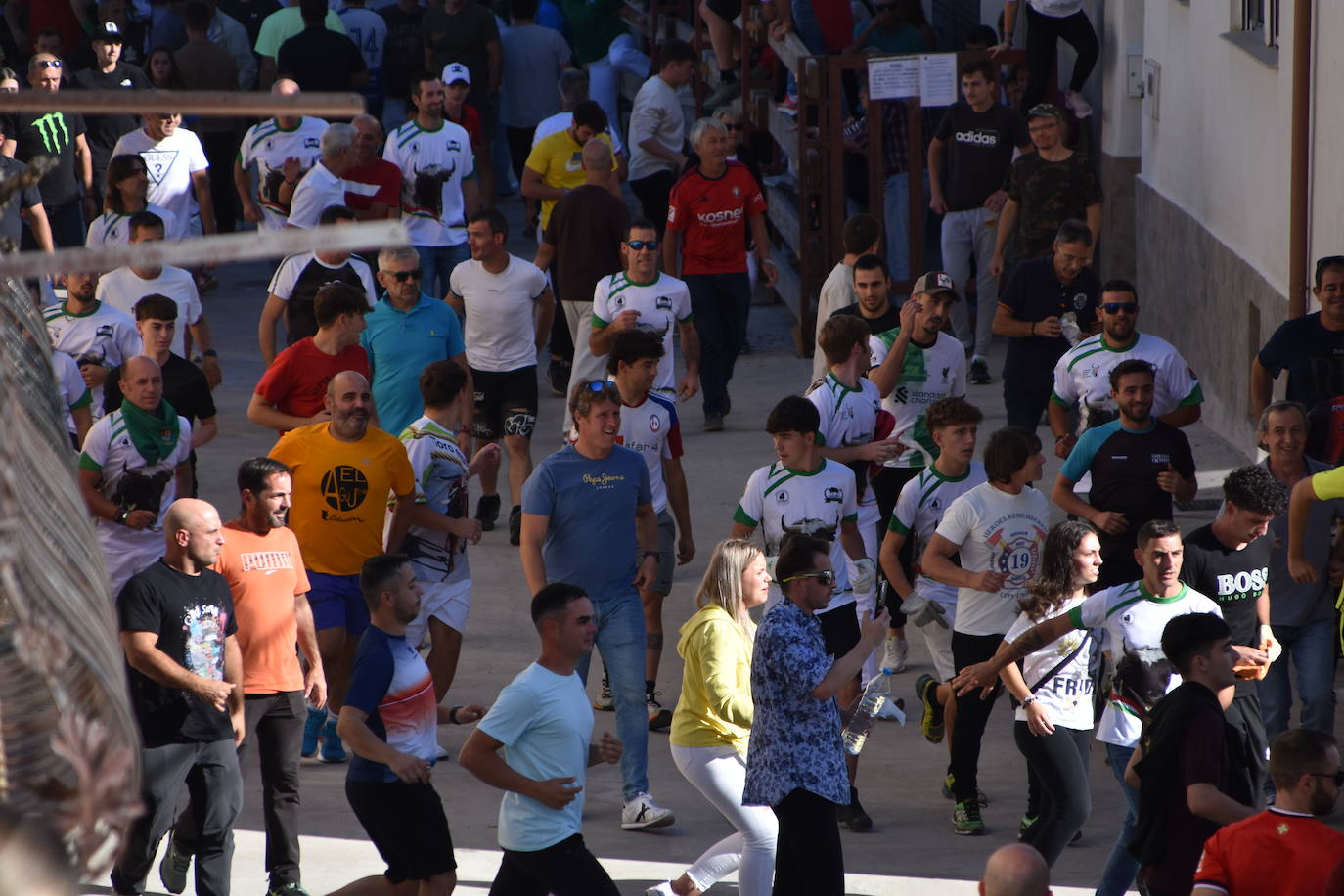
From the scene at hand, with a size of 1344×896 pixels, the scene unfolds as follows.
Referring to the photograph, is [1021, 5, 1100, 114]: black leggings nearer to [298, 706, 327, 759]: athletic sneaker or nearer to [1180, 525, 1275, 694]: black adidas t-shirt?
[1180, 525, 1275, 694]: black adidas t-shirt

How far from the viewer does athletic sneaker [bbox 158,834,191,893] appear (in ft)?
22.1

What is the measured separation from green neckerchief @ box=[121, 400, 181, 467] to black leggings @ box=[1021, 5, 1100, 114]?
849 centimetres

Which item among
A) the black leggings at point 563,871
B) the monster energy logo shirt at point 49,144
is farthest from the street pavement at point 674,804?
the monster energy logo shirt at point 49,144

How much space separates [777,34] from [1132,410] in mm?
8555

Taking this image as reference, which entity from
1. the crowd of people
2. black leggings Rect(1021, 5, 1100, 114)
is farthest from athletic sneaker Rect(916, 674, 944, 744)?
black leggings Rect(1021, 5, 1100, 114)

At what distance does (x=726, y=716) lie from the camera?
6523 mm

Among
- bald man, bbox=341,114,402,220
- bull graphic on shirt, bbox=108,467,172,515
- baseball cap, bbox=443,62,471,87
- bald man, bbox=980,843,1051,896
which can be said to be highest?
baseball cap, bbox=443,62,471,87

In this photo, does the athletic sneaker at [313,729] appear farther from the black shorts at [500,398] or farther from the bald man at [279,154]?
the bald man at [279,154]

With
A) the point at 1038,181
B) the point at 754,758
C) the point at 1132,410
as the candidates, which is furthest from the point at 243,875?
the point at 1038,181

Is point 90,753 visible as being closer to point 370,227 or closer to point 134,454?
point 370,227

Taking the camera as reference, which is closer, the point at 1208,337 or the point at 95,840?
the point at 95,840

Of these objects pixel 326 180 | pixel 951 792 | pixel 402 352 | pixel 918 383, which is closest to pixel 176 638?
pixel 951 792

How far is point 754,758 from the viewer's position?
246 inches

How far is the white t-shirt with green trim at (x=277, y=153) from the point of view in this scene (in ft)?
45.1
